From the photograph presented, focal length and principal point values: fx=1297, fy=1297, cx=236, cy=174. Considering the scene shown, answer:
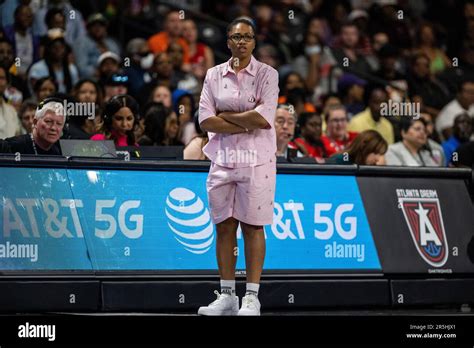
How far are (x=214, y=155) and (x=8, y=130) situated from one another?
4.12 metres

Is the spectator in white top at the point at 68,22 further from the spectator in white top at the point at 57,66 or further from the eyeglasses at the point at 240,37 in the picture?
the eyeglasses at the point at 240,37

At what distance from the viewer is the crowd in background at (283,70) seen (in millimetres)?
12836

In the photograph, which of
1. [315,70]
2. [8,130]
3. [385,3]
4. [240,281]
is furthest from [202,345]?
[385,3]

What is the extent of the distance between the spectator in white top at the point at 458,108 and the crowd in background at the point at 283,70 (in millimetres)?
21

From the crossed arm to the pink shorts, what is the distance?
0.90ft

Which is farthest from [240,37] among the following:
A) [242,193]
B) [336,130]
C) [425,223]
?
[336,130]

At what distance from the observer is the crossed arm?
9102mm

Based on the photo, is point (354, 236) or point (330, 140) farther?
point (330, 140)

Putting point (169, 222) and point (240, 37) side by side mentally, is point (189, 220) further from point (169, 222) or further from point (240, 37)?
point (240, 37)

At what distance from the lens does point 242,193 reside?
9.18 meters

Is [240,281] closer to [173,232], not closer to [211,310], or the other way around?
[173,232]

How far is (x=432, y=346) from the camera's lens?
8.87 m

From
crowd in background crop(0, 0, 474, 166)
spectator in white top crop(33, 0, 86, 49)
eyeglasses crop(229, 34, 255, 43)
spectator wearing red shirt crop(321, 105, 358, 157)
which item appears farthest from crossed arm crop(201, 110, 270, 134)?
spectator in white top crop(33, 0, 86, 49)

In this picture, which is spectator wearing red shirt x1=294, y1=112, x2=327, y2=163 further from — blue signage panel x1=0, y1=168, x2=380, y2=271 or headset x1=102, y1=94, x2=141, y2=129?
headset x1=102, y1=94, x2=141, y2=129
